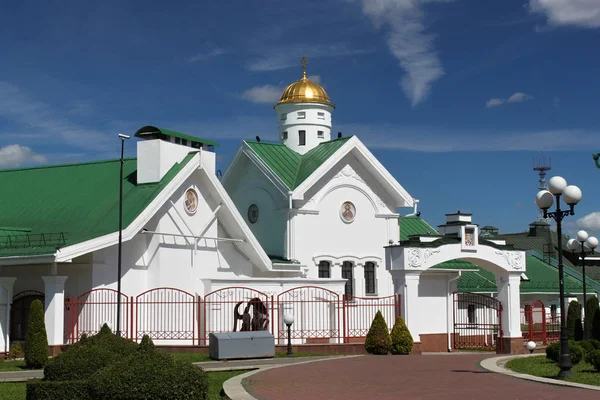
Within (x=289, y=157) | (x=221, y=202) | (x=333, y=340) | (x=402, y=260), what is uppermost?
(x=289, y=157)

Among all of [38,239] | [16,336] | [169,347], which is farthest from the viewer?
[38,239]

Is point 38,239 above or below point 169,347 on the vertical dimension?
above

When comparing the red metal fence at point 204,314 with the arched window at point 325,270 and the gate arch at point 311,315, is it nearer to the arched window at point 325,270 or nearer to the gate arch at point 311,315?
the gate arch at point 311,315

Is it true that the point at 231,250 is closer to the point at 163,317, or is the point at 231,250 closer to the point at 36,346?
the point at 163,317

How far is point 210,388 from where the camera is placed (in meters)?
15.6

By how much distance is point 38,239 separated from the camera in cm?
3014

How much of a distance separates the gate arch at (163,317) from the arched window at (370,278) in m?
12.3

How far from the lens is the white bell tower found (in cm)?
4378

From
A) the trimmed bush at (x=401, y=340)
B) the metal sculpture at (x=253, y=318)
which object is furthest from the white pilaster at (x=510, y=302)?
→ the metal sculpture at (x=253, y=318)

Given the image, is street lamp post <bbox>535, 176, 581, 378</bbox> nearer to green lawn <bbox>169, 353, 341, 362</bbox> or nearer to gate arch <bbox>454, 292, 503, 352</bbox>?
green lawn <bbox>169, 353, 341, 362</bbox>

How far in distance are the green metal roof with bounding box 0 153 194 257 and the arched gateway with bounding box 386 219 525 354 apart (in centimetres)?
896

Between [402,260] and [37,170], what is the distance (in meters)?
16.5

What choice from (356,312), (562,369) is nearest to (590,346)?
(562,369)

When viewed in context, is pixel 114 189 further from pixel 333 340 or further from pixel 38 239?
pixel 333 340
